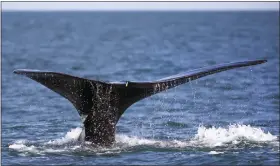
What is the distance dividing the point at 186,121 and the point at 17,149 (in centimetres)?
442

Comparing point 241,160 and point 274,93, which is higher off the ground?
point 274,93

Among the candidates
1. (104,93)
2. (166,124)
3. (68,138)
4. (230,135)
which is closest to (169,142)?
(230,135)

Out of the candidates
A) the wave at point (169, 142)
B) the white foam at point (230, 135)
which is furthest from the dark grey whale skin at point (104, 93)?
the white foam at point (230, 135)

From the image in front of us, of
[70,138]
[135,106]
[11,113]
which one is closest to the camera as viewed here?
[70,138]

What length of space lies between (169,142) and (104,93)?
1.97 m

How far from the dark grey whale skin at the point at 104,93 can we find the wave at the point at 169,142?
32 cm

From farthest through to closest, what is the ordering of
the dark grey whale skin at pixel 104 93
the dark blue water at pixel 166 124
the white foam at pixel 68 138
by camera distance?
the white foam at pixel 68 138 < the dark blue water at pixel 166 124 < the dark grey whale skin at pixel 104 93

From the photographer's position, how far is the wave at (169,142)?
37.4ft

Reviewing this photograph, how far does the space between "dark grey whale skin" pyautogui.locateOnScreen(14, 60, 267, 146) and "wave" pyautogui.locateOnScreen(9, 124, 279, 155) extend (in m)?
0.32

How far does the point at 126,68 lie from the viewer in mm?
29547

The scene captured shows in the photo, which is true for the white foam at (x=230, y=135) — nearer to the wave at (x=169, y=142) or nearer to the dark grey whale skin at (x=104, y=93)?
the wave at (x=169, y=142)

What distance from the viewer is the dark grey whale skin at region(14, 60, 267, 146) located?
1060 centimetres

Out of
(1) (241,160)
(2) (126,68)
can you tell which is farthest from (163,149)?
(2) (126,68)

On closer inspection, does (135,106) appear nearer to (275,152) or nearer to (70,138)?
(70,138)
